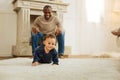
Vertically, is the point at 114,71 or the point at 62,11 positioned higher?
the point at 62,11

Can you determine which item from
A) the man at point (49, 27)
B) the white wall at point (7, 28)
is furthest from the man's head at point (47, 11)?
the white wall at point (7, 28)

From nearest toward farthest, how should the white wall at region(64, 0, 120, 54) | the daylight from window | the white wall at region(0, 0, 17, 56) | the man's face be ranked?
the man's face, the white wall at region(0, 0, 17, 56), the white wall at region(64, 0, 120, 54), the daylight from window

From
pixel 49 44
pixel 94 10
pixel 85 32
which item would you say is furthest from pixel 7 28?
pixel 49 44

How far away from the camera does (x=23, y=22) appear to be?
4219mm

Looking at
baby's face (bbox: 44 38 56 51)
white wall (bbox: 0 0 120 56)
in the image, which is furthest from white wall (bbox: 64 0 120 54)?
baby's face (bbox: 44 38 56 51)

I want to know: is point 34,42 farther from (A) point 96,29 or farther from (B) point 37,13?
(A) point 96,29

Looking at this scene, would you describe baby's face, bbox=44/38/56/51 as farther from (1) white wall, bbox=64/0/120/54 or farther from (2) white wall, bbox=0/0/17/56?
(1) white wall, bbox=64/0/120/54

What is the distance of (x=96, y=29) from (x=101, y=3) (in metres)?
0.51

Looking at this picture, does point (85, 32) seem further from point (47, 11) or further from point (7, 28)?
point (47, 11)

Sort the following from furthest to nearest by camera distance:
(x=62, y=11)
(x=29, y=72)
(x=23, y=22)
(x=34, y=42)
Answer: (x=62, y=11) → (x=23, y=22) → (x=34, y=42) → (x=29, y=72)

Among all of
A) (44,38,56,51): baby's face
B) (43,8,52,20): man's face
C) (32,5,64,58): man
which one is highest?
(43,8,52,20): man's face

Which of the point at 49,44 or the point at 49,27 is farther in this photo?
the point at 49,27

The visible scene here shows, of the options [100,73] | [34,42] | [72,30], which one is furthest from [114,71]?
[72,30]

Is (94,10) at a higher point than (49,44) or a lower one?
higher
